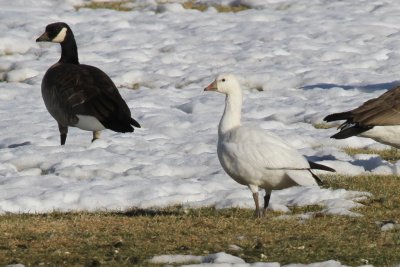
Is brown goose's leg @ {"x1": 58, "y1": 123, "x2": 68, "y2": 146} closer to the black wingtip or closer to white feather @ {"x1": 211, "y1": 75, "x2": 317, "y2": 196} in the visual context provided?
the black wingtip

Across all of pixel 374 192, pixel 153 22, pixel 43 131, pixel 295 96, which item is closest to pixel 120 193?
pixel 374 192

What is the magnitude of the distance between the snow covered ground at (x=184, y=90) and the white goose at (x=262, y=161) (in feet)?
4.34

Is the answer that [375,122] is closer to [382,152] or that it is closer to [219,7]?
[382,152]

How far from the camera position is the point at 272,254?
930cm

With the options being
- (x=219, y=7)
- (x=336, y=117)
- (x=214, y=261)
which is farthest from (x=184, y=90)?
(x=214, y=261)

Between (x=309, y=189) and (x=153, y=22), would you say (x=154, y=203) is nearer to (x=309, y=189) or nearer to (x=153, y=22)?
(x=309, y=189)

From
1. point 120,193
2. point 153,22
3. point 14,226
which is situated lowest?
point 153,22

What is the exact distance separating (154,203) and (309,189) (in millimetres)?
2204

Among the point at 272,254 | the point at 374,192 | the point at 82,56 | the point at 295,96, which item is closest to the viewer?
the point at 272,254

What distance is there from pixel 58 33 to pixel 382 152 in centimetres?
757

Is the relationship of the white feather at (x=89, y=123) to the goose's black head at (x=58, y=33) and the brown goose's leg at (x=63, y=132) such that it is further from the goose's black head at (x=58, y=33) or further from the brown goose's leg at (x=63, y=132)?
the goose's black head at (x=58, y=33)

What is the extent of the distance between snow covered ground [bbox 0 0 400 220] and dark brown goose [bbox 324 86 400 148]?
52cm

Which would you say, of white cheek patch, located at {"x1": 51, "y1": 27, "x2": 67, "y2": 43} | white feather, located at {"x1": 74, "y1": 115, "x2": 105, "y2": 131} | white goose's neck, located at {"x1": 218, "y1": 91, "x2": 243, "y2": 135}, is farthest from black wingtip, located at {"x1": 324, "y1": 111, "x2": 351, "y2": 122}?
white cheek patch, located at {"x1": 51, "y1": 27, "x2": 67, "y2": 43}

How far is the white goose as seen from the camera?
10984 millimetres
